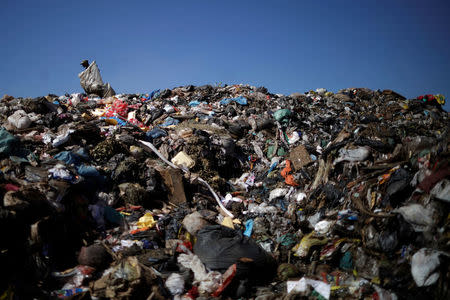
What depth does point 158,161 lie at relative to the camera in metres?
4.93

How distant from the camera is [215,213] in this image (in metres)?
4.30

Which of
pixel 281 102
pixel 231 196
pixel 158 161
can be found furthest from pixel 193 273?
pixel 281 102

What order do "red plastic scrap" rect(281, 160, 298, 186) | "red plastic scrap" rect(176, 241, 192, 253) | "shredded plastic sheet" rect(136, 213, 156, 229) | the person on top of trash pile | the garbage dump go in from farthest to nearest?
the person on top of trash pile, "red plastic scrap" rect(281, 160, 298, 186), "shredded plastic sheet" rect(136, 213, 156, 229), "red plastic scrap" rect(176, 241, 192, 253), the garbage dump

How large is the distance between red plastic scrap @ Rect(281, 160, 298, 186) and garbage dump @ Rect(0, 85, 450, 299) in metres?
0.02

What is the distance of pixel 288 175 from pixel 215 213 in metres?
1.71

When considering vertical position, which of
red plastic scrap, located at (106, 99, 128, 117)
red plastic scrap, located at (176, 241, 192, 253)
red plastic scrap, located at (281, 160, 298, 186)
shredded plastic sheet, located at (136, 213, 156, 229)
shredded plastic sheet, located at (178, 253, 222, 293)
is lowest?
shredded plastic sheet, located at (178, 253, 222, 293)

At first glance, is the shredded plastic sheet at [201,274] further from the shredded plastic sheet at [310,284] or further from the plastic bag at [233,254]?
the shredded plastic sheet at [310,284]

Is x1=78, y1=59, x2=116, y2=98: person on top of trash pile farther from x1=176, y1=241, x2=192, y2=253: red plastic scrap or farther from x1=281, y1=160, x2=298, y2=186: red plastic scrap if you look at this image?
x1=176, y1=241, x2=192, y2=253: red plastic scrap

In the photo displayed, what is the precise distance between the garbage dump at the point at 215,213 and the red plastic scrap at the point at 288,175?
0.08 feet

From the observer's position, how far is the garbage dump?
8.27 ft

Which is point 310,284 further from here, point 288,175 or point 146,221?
point 288,175

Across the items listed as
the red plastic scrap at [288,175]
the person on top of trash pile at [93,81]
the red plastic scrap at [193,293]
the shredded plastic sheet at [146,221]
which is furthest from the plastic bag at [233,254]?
the person on top of trash pile at [93,81]

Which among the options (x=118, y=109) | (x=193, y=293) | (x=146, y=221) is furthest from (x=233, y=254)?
(x=118, y=109)


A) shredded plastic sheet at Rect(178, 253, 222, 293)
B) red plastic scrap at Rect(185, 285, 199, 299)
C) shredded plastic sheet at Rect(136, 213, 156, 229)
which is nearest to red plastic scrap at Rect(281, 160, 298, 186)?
shredded plastic sheet at Rect(178, 253, 222, 293)
